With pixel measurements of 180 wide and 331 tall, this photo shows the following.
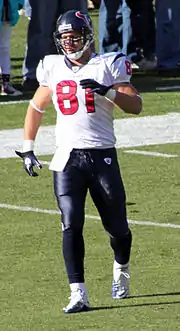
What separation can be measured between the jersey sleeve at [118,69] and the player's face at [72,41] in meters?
0.21

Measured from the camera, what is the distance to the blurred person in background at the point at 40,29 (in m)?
16.5

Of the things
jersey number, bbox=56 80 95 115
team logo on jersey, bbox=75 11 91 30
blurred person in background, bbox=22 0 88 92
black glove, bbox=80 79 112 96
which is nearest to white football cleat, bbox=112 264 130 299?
jersey number, bbox=56 80 95 115

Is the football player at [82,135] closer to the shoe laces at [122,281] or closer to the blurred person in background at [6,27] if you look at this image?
the shoe laces at [122,281]

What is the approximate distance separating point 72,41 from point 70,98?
348 millimetres

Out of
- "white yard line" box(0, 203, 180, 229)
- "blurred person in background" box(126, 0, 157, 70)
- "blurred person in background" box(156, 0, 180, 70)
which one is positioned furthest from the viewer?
"blurred person in background" box(126, 0, 157, 70)

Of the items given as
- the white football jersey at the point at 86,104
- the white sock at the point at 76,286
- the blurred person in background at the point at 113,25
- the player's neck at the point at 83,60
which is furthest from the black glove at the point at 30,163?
the blurred person in background at the point at 113,25

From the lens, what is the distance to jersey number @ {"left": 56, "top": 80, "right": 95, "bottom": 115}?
757cm

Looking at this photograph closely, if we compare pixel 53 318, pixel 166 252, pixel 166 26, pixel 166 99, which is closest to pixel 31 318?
pixel 53 318

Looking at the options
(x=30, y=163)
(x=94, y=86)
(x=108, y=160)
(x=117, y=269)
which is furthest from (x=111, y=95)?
(x=117, y=269)

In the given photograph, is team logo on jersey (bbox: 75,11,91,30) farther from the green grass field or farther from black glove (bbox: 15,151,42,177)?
the green grass field

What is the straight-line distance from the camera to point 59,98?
7633mm

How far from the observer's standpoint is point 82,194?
7.59m

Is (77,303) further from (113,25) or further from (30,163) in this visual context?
(113,25)

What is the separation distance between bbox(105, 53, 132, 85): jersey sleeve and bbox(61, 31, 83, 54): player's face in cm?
21
